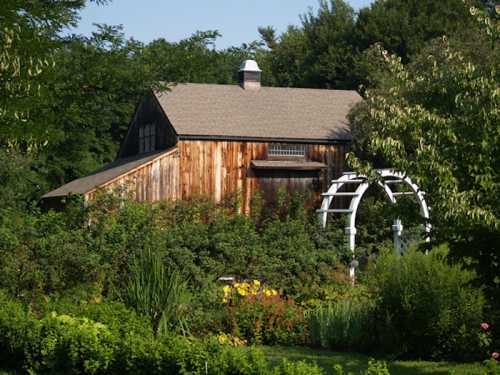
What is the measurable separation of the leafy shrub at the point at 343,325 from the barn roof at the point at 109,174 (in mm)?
13069

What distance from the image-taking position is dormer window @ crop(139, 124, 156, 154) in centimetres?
3114

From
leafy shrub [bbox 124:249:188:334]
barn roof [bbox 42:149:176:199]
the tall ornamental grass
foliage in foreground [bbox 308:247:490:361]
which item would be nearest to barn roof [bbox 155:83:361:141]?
barn roof [bbox 42:149:176:199]

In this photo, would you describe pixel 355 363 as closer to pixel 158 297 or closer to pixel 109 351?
pixel 158 297

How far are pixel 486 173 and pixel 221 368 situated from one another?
349cm

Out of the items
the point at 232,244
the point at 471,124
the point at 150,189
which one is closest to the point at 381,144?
the point at 471,124

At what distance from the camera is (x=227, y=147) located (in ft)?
95.2

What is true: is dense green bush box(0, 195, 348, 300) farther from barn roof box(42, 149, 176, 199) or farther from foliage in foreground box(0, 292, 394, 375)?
barn roof box(42, 149, 176, 199)

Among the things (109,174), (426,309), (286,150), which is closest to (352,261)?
(426,309)

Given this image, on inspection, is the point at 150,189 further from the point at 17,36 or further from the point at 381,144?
the point at 381,144

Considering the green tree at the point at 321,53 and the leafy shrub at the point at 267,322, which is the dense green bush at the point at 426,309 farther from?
the green tree at the point at 321,53

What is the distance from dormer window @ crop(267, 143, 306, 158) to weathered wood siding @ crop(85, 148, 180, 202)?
3.14m

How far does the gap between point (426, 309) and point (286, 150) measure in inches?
654

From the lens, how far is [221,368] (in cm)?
864

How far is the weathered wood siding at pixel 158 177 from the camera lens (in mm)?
27875
